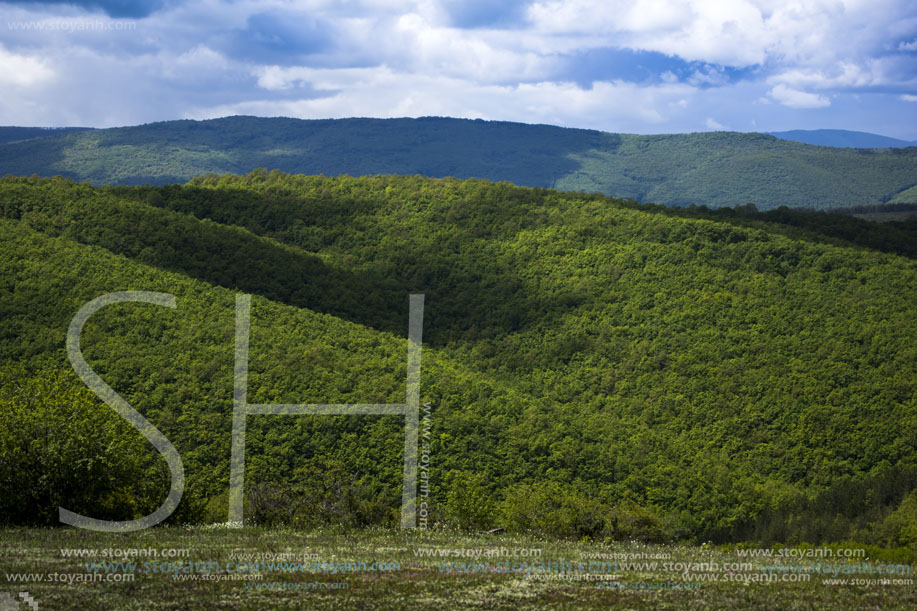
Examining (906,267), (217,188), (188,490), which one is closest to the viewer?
(188,490)

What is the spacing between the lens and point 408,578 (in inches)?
679

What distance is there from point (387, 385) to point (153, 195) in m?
71.7

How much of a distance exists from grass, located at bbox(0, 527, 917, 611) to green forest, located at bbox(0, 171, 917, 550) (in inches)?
333

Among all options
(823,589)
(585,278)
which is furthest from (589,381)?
(823,589)

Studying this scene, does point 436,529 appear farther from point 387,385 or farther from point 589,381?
point 589,381

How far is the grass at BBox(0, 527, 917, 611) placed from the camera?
15.4m

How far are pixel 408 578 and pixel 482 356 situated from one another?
90613 millimetres

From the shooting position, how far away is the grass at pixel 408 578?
1539 cm

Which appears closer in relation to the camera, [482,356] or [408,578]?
[408,578]

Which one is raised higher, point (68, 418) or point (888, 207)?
point (888, 207)

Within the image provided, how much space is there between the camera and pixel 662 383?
9275cm

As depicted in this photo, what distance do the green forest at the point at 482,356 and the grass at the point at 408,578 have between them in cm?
846

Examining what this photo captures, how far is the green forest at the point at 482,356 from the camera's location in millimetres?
37000

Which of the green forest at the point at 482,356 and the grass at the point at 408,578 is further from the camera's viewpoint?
the green forest at the point at 482,356
